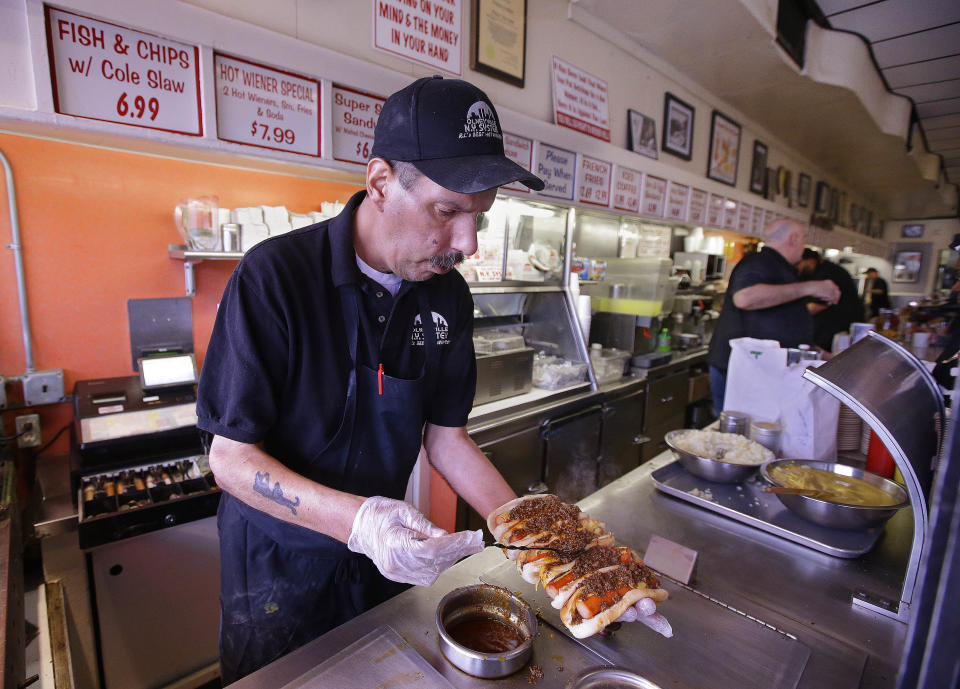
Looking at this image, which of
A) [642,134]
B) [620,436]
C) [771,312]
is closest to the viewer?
[771,312]

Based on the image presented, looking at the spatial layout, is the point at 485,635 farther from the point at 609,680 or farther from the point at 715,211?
the point at 715,211

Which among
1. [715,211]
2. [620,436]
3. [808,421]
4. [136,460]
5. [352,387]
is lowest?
[620,436]

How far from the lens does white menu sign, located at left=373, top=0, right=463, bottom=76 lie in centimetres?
244

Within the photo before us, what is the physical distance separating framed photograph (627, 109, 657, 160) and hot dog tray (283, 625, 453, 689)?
412 centimetres

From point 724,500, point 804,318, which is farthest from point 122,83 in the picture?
point 804,318

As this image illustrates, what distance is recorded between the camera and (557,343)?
12.0 ft

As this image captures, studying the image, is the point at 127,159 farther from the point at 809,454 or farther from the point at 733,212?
the point at 733,212

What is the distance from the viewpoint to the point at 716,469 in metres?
1.80

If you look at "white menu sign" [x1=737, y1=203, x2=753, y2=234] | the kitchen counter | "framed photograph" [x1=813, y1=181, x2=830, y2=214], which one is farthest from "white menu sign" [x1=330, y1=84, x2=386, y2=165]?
"framed photograph" [x1=813, y1=181, x2=830, y2=214]

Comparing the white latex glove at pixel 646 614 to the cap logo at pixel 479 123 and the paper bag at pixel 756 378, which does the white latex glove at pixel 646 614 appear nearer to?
the cap logo at pixel 479 123

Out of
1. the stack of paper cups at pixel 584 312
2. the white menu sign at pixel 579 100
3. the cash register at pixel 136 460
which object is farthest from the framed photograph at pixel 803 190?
the cash register at pixel 136 460

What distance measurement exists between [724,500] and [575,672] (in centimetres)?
100

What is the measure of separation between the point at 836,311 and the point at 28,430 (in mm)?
6297

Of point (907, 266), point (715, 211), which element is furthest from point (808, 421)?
point (907, 266)
